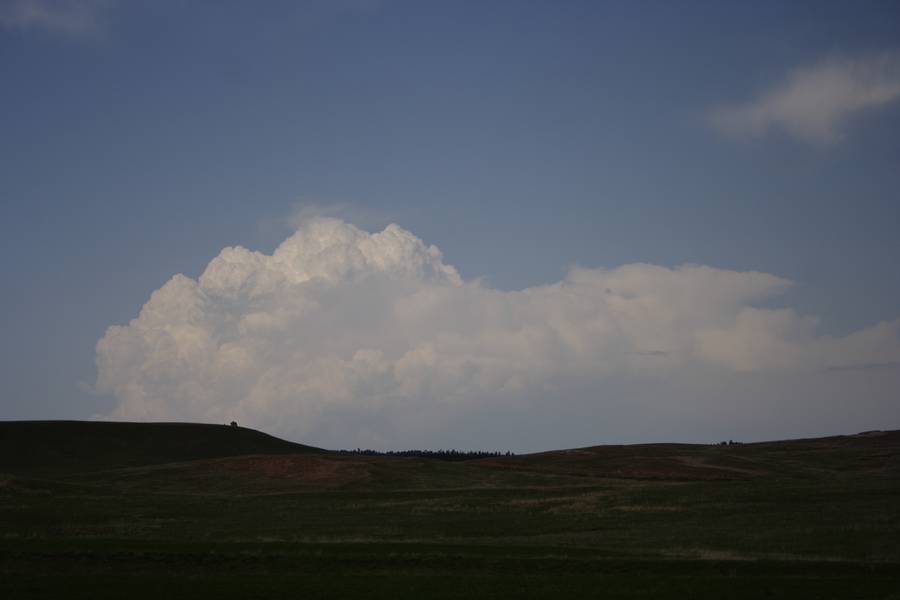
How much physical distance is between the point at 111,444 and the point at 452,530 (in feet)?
263

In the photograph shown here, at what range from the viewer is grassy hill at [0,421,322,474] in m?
104

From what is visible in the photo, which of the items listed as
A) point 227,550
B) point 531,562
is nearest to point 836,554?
point 531,562

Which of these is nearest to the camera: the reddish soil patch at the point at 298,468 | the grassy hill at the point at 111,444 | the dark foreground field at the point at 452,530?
the dark foreground field at the point at 452,530

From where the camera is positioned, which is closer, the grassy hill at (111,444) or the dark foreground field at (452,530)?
the dark foreground field at (452,530)

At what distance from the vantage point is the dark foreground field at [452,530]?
29.4 metres

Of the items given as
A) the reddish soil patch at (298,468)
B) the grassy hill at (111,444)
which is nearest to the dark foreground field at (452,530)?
the reddish soil patch at (298,468)

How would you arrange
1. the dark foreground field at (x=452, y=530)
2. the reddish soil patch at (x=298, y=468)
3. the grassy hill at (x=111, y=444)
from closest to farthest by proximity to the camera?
the dark foreground field at (x=452, y=530), the reddish soil patch at (x=298, y=468), the grassy hill at (x=111, y=444)

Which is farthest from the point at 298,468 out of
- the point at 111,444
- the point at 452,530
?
the point at 111,444

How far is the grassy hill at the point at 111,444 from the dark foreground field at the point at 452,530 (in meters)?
7.01

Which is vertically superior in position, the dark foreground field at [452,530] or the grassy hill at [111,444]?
the grassy hill at [111,444]

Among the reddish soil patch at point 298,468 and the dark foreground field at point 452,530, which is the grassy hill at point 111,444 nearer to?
the dark foreground field at point 452,530

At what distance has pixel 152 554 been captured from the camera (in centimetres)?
3472

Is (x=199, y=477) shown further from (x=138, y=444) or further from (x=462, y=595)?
(x=462, y=595)

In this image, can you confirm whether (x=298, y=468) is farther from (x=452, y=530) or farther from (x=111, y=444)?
(x=111, y=444)
